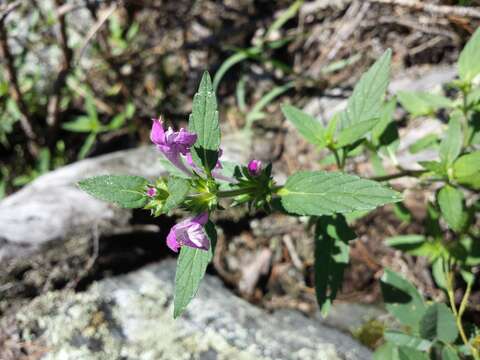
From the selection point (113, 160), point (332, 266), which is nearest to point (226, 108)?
point (113, 160)

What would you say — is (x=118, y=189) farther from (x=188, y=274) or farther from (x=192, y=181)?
(x=188, y=274)

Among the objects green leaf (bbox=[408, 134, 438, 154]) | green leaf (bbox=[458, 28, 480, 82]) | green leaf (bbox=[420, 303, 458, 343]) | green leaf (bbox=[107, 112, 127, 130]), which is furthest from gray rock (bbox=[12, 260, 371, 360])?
green leaf (bbox=[107, 112, 127, 130])

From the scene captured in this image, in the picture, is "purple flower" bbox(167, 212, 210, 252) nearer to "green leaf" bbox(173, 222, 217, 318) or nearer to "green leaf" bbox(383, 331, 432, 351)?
"green leaf" bbox(173, 222, 217, 318)

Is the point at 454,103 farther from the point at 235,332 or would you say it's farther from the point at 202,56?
the point at 202,56

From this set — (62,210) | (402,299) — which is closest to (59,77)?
(62,210)

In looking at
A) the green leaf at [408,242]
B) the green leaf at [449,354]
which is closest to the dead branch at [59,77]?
the green leaf at [408,242]

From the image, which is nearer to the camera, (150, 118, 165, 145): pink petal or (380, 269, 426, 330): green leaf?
(150, 118, 165, 145): pink petal
